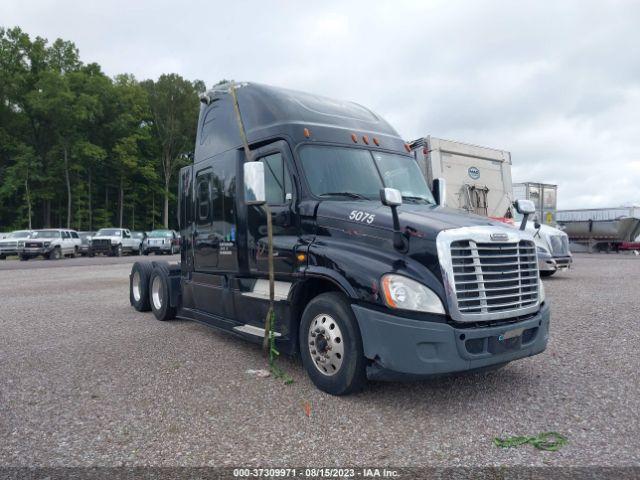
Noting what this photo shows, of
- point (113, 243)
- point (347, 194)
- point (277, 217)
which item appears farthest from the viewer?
point (113, 243)

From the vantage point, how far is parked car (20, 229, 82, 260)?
27.2 meters

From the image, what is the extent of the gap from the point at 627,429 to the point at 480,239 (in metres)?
1.77

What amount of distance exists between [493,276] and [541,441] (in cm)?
130

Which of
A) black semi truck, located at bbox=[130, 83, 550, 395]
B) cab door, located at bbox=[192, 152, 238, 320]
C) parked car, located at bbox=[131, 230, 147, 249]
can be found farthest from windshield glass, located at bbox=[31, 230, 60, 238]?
black semi truck, located at bbox=[130, 83, 550, 395]

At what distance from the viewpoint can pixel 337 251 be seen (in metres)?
4.49

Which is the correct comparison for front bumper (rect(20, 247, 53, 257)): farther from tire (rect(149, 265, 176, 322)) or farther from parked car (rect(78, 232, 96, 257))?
tire (rect(149, 265, 176, 322))

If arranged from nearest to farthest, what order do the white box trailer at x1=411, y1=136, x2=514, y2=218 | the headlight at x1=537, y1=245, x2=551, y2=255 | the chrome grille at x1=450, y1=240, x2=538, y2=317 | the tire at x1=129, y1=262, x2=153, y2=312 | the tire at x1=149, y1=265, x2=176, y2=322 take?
the chrome grille at x1=450, y1=240, x2=538, y2=317 < the tire at x1=149, y1=265, x2=176, y2=322 < the tire at x1=129, y1=262, x2=153, y2=312 < the white box trailer at x1=411, y1=136, x2=514, y2=218 < the headlight at x1=537, y1=245, x2=551, y2=255

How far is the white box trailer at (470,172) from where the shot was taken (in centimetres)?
1297

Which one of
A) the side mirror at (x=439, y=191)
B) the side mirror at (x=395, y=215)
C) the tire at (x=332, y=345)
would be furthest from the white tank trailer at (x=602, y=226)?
the tire at (x=332, y=345)

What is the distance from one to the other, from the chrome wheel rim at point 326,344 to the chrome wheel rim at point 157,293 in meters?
4.43

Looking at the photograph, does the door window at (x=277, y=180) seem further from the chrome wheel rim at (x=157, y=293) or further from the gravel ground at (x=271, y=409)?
the chrome wheel rim at (x=157, y=293)

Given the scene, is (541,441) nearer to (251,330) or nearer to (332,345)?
(332,345)

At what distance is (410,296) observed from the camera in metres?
4.00

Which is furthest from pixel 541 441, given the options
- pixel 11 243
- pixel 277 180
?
→ pixel 11 243
